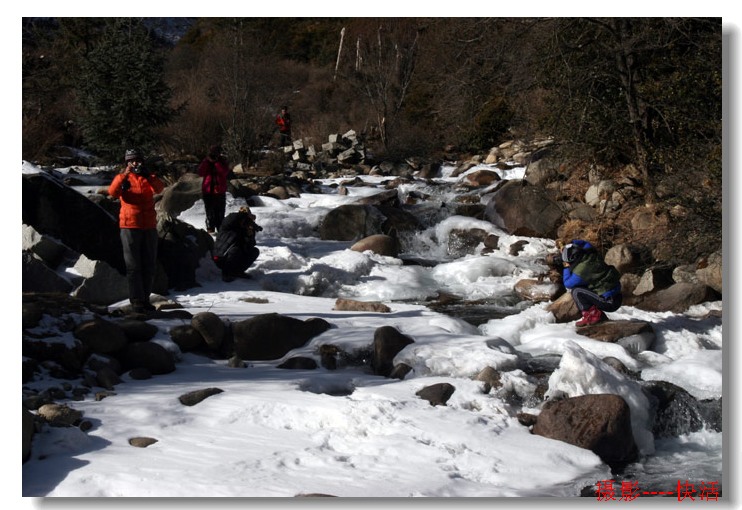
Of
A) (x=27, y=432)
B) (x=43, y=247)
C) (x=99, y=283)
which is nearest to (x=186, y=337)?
(x=99, y=283)

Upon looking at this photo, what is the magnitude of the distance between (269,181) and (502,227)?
A: 4.86m

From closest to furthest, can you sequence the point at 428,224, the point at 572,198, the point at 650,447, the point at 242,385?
1. the point at 650,447
2. the point at 242,385
3. the point at 572,198
4. the point at 428,224

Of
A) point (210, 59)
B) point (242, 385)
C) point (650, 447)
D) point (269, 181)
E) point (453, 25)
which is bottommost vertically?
point (650, 447)

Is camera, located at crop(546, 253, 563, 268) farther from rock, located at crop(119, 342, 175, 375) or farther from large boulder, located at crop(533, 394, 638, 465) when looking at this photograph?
rock, located at crop(119, 342, 175, 375)

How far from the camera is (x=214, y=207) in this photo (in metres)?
9.87

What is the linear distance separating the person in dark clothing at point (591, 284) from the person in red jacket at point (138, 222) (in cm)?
338

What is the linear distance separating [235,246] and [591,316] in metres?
3.78

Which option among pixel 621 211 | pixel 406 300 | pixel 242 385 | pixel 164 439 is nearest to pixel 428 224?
pixel 621 211

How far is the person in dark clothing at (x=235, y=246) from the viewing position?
8.11 m

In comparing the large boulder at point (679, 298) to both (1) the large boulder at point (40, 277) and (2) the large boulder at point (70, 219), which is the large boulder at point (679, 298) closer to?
(2) the large boulder at point (70, 219)

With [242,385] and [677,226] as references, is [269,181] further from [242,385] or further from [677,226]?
[242,385]

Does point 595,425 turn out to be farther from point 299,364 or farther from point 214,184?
point 214,184

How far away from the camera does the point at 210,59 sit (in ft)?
45.8

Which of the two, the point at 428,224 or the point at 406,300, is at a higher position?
the point at 428,224
